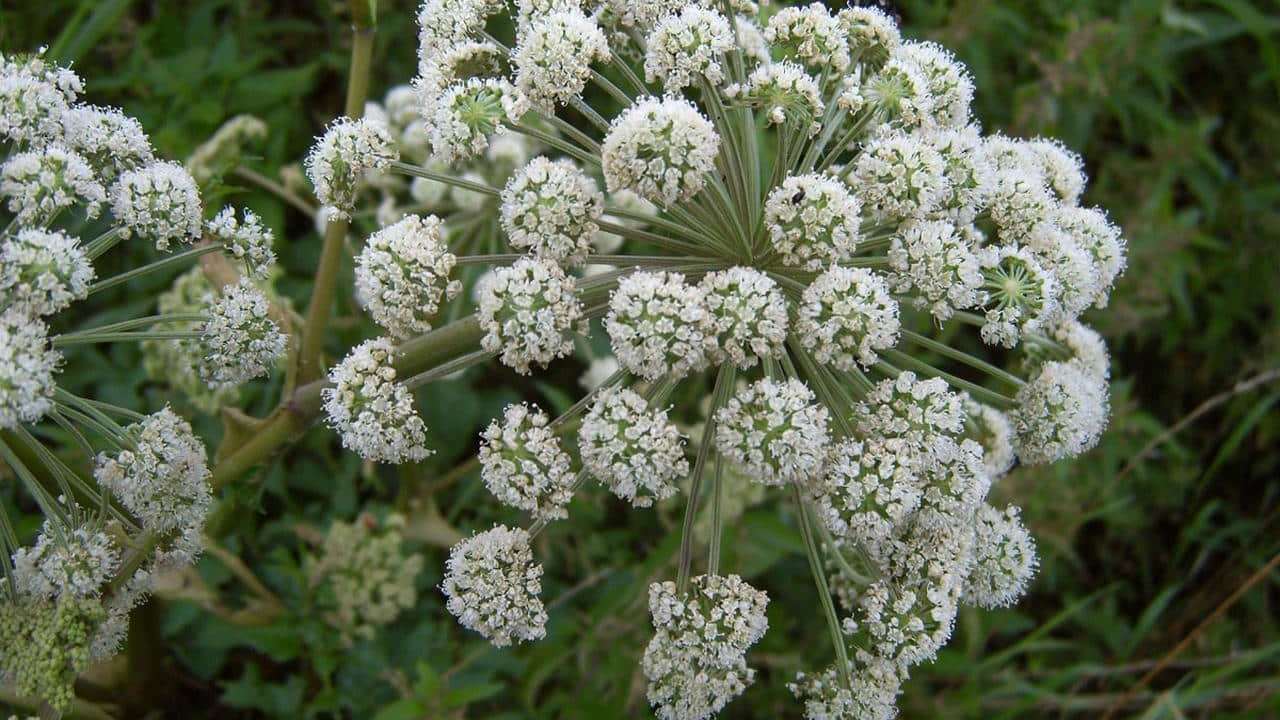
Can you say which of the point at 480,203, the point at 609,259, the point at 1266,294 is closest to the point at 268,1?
the point at 480,203

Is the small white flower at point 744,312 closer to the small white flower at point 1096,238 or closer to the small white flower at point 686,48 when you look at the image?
the small white flower at point 686,48

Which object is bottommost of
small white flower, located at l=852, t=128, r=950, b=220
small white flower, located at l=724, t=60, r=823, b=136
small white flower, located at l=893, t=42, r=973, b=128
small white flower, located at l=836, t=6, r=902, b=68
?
small white flower, located at l=852, t=128, r=950, b=220

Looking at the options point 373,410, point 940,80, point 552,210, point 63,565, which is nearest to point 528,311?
point 552,210

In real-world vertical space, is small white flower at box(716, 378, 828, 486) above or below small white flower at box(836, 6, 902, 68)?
below

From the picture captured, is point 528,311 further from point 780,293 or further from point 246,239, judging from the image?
point 246,239

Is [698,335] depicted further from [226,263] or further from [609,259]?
[226,263]

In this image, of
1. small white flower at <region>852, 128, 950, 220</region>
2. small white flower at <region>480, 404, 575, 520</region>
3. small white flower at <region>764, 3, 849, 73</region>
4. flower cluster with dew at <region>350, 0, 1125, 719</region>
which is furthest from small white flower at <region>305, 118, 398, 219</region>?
small white flower at <region>852, 128, 950, 220</region>

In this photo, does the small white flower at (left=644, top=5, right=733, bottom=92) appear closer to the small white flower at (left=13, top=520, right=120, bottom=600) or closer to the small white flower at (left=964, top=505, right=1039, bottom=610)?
the small white flower at (left=964, top=505, right=1039, bottom=610)
